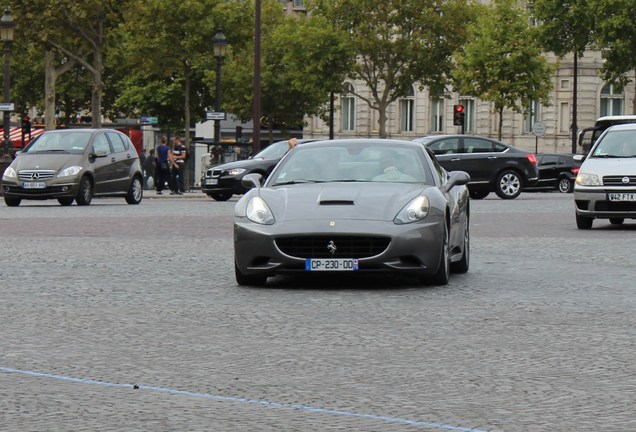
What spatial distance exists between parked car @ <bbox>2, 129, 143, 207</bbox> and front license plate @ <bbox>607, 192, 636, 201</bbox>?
40.5 ft

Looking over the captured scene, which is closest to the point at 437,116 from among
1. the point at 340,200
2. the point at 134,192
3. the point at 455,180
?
the point at 134,192

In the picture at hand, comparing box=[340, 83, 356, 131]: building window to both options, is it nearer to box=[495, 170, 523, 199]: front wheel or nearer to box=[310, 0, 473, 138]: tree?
box=[310, 0, 473, 138]: tree

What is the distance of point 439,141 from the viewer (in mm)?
38562

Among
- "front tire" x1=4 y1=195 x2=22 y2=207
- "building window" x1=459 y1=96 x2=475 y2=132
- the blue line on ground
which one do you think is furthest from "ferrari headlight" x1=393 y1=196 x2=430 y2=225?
"building window" x1=459 y1=96 x2=475 y2=132

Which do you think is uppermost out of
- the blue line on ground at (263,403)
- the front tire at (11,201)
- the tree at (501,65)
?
the tree at (501,65)

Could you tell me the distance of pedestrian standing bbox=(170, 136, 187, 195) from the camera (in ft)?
150

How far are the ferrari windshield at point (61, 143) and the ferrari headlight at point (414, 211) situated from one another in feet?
63.9

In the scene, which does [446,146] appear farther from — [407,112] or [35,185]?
[407,112]

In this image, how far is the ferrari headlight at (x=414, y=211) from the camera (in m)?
13.1

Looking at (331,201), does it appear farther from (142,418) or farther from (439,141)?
(439,141)

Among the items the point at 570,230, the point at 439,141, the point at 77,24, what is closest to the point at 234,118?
the point at 77,24

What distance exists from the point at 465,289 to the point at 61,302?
339cm

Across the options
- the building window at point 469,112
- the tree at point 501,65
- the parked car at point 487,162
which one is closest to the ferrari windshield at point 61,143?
the parked car at point 487,162

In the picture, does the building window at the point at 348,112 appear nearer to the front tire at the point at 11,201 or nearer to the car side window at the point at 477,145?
the car side window at the point at 477,145
